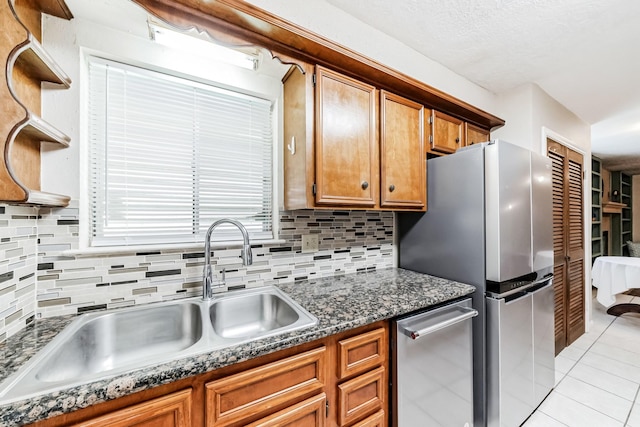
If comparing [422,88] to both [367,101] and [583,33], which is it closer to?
[367,101]

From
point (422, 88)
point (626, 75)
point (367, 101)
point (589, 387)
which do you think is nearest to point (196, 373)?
point (367, 101)

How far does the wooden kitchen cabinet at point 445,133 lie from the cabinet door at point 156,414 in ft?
6.10

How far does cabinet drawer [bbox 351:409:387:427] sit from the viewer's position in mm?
1075

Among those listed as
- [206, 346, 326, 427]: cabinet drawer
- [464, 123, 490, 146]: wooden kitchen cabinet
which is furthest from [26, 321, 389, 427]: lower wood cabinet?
[464, 123, 490, 146]: wooden kitchen cabinet

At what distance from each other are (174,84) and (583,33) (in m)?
2.46

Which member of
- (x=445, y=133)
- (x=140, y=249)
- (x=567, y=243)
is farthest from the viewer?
(x=567, y=243)

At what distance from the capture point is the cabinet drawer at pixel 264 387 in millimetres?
783

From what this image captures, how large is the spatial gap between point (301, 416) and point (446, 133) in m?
1.90

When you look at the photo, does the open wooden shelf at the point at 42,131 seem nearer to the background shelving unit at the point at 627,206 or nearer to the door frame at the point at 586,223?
the door frame at the point at 586,223

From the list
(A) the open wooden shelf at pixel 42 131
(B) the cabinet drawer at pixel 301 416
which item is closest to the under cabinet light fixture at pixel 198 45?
(A) the open wooden shelf at pixel 42 131

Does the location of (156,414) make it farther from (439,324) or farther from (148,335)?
(439,324)

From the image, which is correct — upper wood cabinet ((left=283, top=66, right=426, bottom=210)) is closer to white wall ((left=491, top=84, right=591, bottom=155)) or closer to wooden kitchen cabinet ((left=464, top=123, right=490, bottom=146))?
wooden kitchen cabinet ((left=464, top=123, right=490, bottom=146))

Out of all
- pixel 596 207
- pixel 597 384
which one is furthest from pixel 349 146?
pixel 596 207

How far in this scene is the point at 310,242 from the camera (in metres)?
1.66
